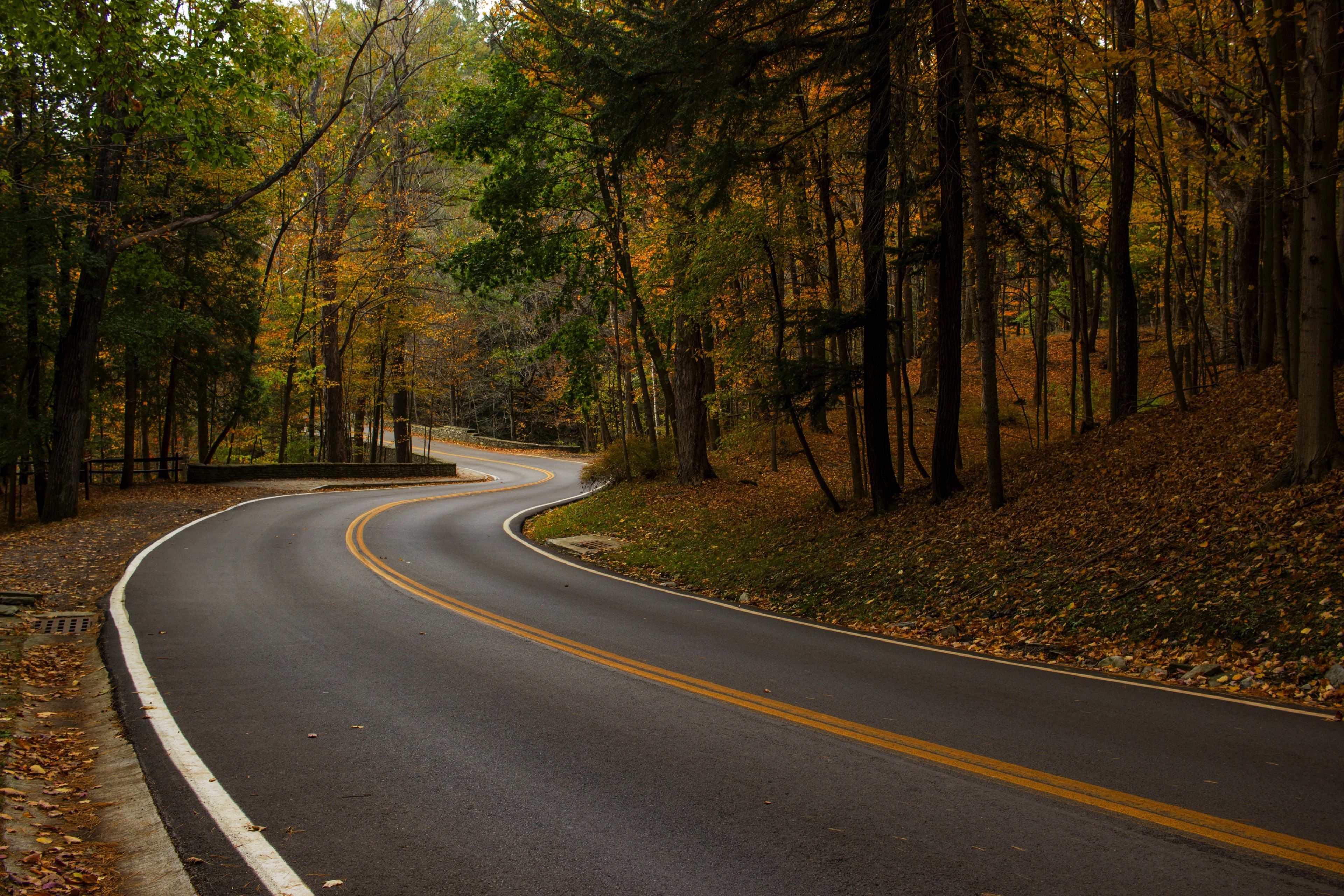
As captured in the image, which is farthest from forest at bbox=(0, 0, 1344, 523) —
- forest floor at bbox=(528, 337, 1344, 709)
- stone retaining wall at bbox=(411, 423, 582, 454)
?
stone retaining wall at bbox=(411, 423, 582, 454)

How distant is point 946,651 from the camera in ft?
27.4

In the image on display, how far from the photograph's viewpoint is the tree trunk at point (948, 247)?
12211 millimetres

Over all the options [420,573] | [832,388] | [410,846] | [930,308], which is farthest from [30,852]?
[930,308]

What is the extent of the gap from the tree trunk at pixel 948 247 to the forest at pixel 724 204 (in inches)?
2.3

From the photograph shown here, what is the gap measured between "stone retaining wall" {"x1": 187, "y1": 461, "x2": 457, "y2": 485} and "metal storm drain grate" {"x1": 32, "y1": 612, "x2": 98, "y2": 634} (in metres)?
18.4

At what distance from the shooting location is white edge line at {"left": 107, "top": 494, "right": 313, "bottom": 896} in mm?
3699

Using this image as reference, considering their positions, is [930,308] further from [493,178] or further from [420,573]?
[420,573]

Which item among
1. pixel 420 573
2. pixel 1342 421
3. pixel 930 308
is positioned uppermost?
pixel 930 308

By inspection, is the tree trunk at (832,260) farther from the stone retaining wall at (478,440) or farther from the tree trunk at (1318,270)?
the stone retaining wall at (478,440)

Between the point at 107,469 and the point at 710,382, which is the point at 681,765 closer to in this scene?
the point at 710,382

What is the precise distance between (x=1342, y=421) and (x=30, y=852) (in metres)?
13.6

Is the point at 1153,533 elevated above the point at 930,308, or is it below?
below

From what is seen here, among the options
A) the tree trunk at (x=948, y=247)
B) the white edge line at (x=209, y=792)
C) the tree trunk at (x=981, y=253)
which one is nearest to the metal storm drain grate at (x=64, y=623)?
the white edge line at (x=209, y=792)

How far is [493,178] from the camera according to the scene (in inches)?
811
